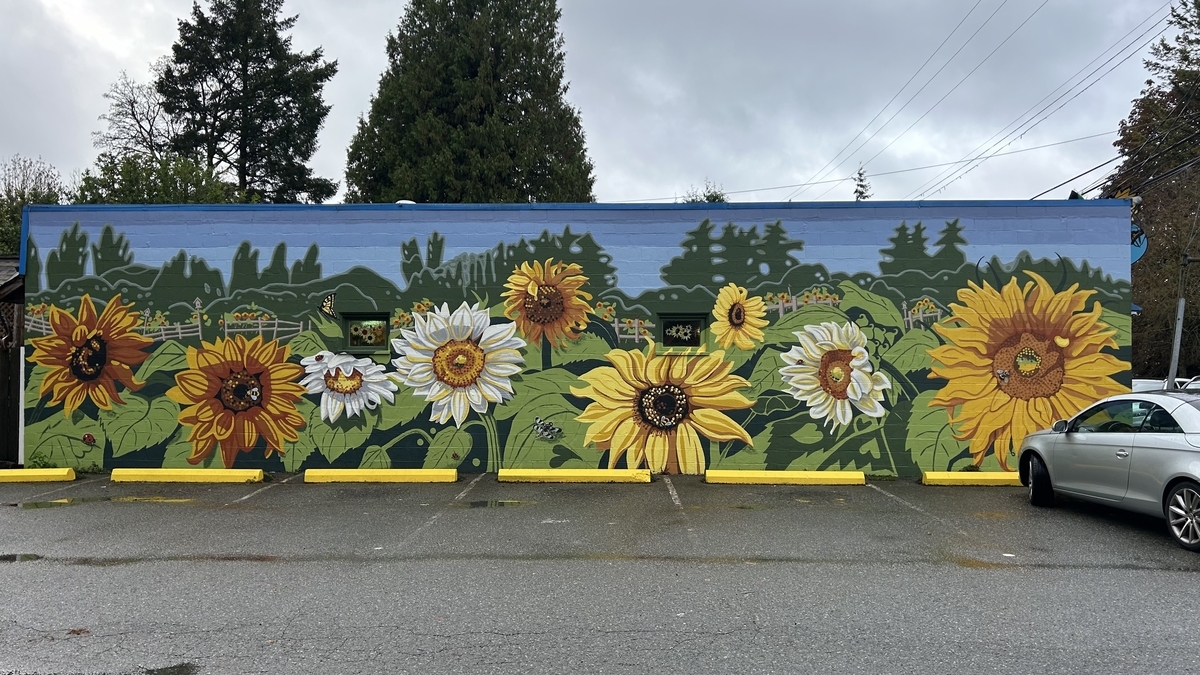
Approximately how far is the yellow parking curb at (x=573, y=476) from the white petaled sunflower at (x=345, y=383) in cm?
223

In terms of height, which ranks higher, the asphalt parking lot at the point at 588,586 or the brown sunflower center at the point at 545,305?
the brown sunflower center at the point at 545,305

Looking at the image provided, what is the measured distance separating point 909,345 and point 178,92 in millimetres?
32770

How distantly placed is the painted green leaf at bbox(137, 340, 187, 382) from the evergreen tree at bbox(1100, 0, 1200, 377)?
3007 cm

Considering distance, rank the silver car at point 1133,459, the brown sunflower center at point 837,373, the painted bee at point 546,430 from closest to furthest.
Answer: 1. the silver car at point 1133,459
2. the brown sunflower center at point 837,373
3. the painted bee at point 546,430

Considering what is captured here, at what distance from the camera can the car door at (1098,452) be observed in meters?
7.49

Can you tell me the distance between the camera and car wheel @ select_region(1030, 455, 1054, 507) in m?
8.70

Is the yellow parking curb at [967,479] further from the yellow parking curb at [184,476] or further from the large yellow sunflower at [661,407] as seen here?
the yellow parking curb at [184,476]

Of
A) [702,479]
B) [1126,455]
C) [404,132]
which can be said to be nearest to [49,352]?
[702,479]

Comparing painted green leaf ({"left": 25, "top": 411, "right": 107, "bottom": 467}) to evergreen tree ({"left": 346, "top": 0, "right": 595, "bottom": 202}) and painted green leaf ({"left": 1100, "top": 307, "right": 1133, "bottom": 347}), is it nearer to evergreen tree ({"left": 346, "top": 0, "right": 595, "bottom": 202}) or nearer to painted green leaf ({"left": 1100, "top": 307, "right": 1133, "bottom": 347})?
painted green leaf ({"left": 1100, "top": 307, "right": 1133, "bottom": 347})

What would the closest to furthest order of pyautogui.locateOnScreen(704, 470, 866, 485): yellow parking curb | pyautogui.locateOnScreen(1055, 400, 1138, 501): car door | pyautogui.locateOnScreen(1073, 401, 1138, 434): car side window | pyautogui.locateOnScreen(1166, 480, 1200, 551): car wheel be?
pyautogui.locateOnScreen(1166, 480, 1200, 551): car wheel, pyautogui.locateOnScreen(1055, 400, 1138, 501): car door, pyautogui.locateOnScreen(1073, 401, 1138, 434): car side window, pyautogui.locateOnScreen(704, 470, 866, 485): yellow parking curb

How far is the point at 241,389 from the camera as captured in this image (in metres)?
11.0

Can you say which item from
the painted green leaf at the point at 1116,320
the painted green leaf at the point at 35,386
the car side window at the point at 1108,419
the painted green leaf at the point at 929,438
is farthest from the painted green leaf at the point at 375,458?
the painted green leaf at the point at 1116,320

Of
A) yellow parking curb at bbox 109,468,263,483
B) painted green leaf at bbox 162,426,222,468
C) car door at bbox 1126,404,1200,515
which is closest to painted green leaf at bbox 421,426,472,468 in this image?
yellow parking curb at bbox 109,468,263,483

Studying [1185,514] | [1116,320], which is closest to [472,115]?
[1116,320]
